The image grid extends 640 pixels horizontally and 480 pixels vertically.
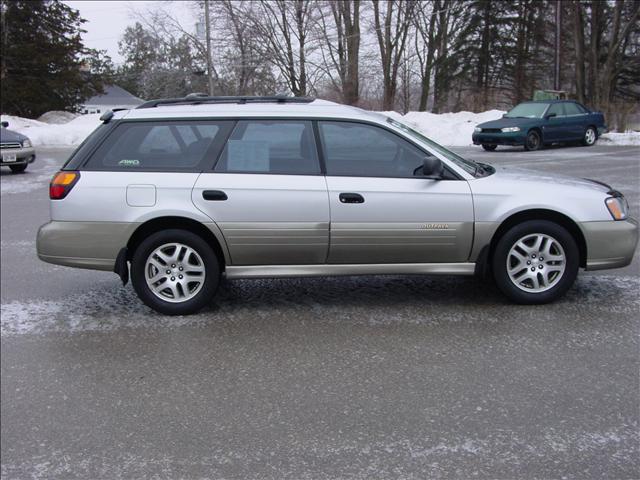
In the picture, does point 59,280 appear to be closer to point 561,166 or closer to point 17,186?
point 17,186

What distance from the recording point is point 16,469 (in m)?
3.00

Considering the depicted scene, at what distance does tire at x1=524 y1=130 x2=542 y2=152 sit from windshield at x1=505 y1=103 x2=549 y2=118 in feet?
2.10

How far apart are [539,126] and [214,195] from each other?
17027 millimetres

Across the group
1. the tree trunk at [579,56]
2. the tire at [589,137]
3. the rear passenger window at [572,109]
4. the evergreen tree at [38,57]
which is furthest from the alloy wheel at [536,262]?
the evergreen tree at [38,57]

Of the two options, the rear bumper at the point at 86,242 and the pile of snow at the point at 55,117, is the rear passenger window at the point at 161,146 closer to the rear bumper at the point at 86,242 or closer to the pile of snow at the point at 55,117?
the rear bumper at the point at 86,242

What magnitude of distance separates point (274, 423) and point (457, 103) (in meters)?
40.8

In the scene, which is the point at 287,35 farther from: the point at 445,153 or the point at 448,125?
the point at 445,153

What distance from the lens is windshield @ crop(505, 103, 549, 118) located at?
20245 mm

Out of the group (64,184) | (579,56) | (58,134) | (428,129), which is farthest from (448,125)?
(64,184)

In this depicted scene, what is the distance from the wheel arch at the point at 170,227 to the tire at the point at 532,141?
53.9 feet

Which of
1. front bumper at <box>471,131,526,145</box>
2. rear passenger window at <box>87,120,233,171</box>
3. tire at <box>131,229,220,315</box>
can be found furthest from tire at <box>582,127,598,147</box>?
tire at <box>131,229,220,315</box>

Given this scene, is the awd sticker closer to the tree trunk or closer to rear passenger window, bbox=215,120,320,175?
rear passenger window, bbox=215,120,320,175

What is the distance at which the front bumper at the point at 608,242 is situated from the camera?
5.10m

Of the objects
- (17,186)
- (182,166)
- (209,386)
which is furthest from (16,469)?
(17,186)
